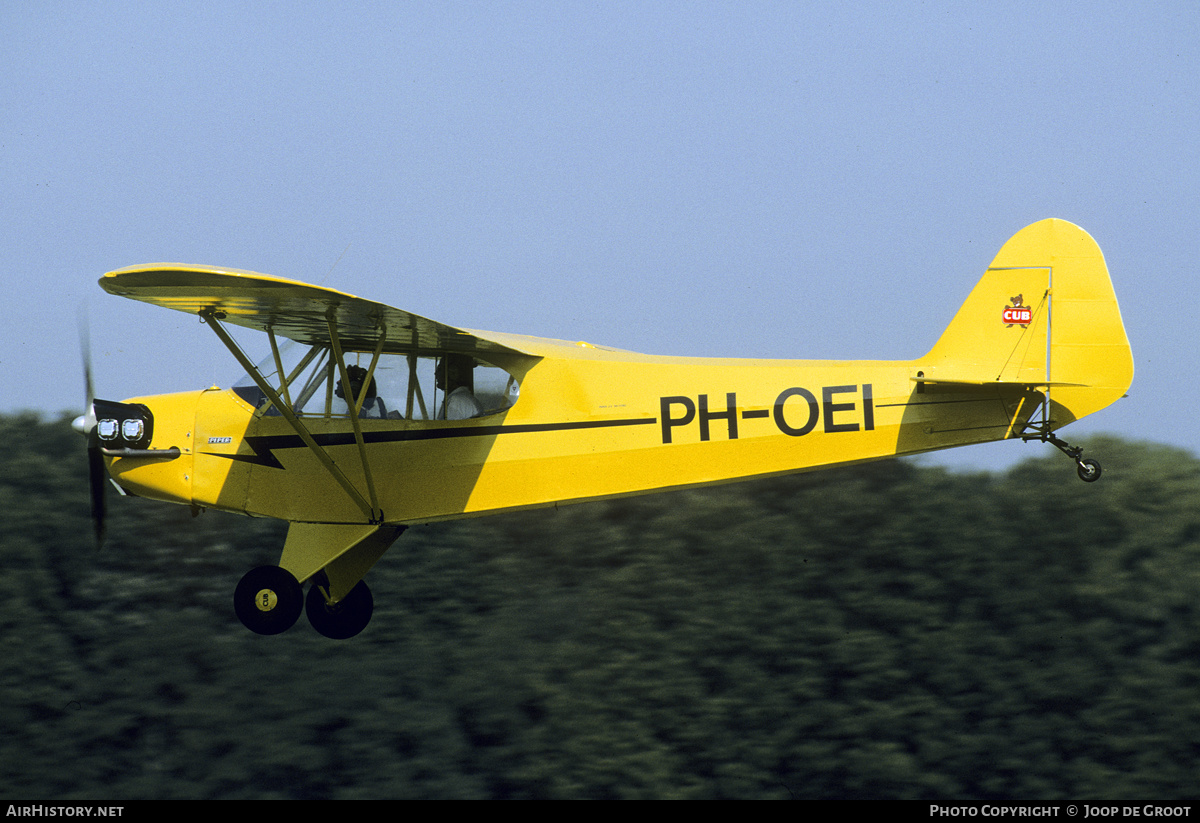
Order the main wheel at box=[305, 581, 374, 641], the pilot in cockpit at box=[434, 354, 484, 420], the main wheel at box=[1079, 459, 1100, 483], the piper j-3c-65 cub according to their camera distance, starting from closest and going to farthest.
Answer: the main wheel at box=[1079, 459, 1100, 483], the piper j-3c-65 cub, the pilot in cockpit at box=[434, 354, 484, 420], the main wheel at box=[305, 581, 374, 641]

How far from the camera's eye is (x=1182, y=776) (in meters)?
14.6

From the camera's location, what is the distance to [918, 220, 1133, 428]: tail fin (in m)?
7.98

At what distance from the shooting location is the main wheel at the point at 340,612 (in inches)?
376

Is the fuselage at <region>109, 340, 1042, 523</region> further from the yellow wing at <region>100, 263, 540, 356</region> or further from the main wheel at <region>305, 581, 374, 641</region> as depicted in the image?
the main wheel at <region>305, 581, 374, 641</region>

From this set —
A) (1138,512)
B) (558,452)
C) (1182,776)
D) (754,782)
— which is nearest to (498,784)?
(754,782)

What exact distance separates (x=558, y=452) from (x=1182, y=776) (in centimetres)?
1086

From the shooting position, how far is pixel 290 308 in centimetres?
794

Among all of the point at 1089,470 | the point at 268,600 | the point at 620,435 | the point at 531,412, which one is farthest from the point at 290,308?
the point at 1089,470

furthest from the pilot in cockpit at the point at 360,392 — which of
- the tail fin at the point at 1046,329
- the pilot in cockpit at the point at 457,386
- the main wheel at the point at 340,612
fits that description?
the tail fin at the point at 1046,329

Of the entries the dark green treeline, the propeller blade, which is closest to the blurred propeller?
the propeller blade

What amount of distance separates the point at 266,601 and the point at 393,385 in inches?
74.5

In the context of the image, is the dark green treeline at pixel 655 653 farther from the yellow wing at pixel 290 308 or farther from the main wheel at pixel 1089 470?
the main wheel at pixel 1089 470

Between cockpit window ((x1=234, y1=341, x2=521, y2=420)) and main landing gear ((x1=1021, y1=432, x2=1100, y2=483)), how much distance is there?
12.3 ft

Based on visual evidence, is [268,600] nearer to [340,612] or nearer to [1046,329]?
[340,612]
